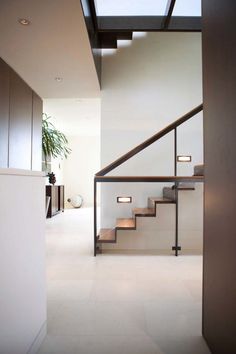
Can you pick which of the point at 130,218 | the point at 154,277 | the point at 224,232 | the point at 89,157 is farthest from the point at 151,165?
the point at 89,157

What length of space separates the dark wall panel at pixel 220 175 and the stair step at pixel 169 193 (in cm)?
228

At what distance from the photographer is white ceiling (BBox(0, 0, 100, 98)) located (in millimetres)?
2393

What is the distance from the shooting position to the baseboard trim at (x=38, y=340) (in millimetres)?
1391

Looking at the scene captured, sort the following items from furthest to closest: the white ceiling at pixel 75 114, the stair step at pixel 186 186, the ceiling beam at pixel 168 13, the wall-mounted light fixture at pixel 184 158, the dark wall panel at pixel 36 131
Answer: the white ceiling at pixel 75 114 < the dark wall panel at pixel 36 131 < the wall-mounted light fixture at pixel 184 158 < the stair step at pixel 186 186 < the ceiling beam at pixel 168 13

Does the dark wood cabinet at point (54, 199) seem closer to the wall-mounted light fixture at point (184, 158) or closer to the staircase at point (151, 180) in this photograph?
the staircase at point (151, 180)

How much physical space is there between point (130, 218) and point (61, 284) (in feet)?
6.92

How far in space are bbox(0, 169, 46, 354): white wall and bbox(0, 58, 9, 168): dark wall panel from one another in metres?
2.34

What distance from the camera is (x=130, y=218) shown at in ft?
14.3

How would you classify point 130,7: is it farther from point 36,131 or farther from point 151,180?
point 36,131

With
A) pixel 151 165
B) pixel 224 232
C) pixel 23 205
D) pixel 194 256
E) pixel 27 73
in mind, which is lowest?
pixel 194 256

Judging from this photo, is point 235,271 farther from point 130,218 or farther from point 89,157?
point 89,157

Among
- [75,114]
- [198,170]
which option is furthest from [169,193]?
[75,114]

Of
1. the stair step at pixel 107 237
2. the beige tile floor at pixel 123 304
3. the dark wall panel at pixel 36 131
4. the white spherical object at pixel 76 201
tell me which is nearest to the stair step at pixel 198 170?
the beige tile floor at pixel 123 304

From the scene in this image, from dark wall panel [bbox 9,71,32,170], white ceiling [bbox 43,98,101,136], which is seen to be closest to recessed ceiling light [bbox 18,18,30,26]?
dark wall panel [bbox 9,71,32,170]
